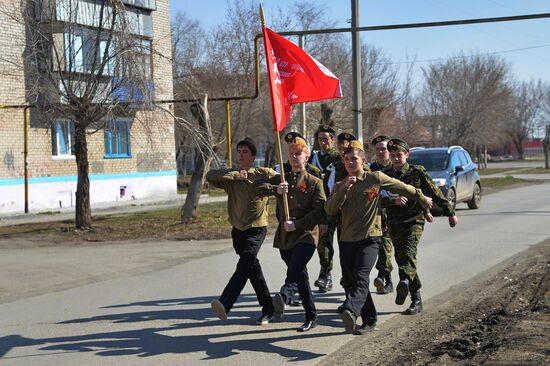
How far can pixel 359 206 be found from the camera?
655 centimetres

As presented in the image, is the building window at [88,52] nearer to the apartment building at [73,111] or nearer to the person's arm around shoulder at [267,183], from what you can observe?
the apartment building at [73,111]

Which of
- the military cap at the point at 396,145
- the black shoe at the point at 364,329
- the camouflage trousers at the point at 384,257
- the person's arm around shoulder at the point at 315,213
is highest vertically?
the military cap at the point at 396,145

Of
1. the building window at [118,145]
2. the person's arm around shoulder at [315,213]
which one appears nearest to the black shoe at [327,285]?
the person's arm around shoulder at [315,213]

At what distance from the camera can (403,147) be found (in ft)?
24.7

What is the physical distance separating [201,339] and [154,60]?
10.4 m

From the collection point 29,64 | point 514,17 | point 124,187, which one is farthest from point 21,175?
point 514,17

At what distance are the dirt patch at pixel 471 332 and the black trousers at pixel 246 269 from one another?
1190 millimetres

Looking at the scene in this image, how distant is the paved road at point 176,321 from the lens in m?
6.07

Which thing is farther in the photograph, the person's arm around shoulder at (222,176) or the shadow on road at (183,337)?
the person's arm around shoulder at (222,176)

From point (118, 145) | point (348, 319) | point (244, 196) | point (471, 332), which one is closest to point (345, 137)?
point (244, 196)

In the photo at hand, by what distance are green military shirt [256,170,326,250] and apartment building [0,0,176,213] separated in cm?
882

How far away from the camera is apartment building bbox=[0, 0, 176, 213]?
15.4 meters

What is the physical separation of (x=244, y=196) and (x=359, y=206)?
1.20 metres

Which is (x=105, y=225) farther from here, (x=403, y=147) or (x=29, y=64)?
(x=403, y=147)
